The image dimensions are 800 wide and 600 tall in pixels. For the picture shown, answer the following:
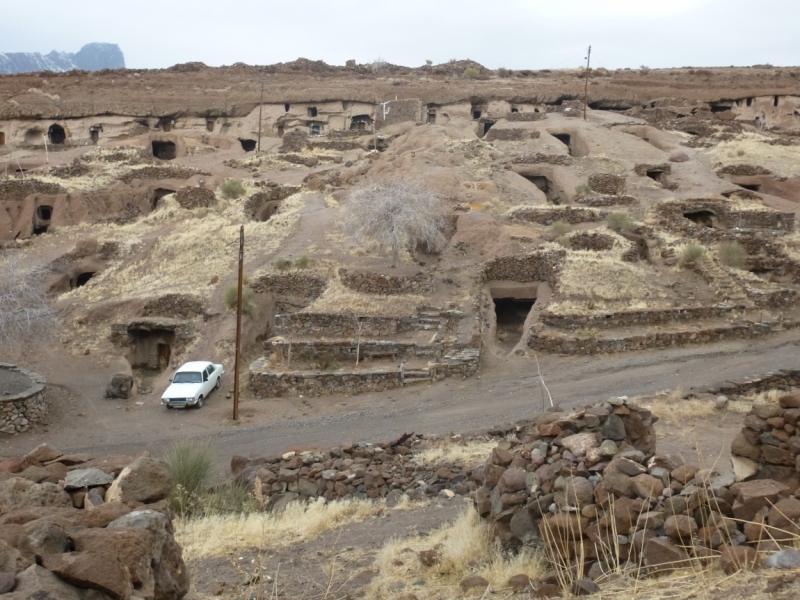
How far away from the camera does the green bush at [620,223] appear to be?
26.8 metres

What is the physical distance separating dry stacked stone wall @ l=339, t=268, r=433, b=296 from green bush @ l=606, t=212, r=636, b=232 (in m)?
8.55

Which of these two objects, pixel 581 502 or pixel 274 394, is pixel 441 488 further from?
pixel 274 394

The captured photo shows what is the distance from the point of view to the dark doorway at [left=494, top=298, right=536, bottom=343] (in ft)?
79.4

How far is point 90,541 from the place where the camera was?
4230 mm

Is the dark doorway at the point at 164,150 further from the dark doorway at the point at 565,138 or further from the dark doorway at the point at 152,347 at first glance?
the dark doorway at the point at 152,347

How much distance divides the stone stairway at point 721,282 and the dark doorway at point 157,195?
27.8 m

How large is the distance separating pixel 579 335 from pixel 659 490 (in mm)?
14103

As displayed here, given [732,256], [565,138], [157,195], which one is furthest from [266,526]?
[565,138]

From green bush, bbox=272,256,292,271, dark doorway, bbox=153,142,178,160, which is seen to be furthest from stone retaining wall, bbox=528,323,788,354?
dark doorway, bbox=153,142,178,160

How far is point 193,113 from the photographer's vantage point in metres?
52.0

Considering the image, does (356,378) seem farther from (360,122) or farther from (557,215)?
(360,122)

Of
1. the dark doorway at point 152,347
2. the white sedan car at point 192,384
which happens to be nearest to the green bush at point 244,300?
the dark doorway at point 152,347

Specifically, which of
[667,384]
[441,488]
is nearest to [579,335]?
[667,384]

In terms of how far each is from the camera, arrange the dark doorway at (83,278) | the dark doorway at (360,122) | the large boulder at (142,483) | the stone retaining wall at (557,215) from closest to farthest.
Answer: the large boulder at (142,483) → the stone retaining wall at (557,215) → the dark doorway at (83,278) → the dark doorway at (360,122)
